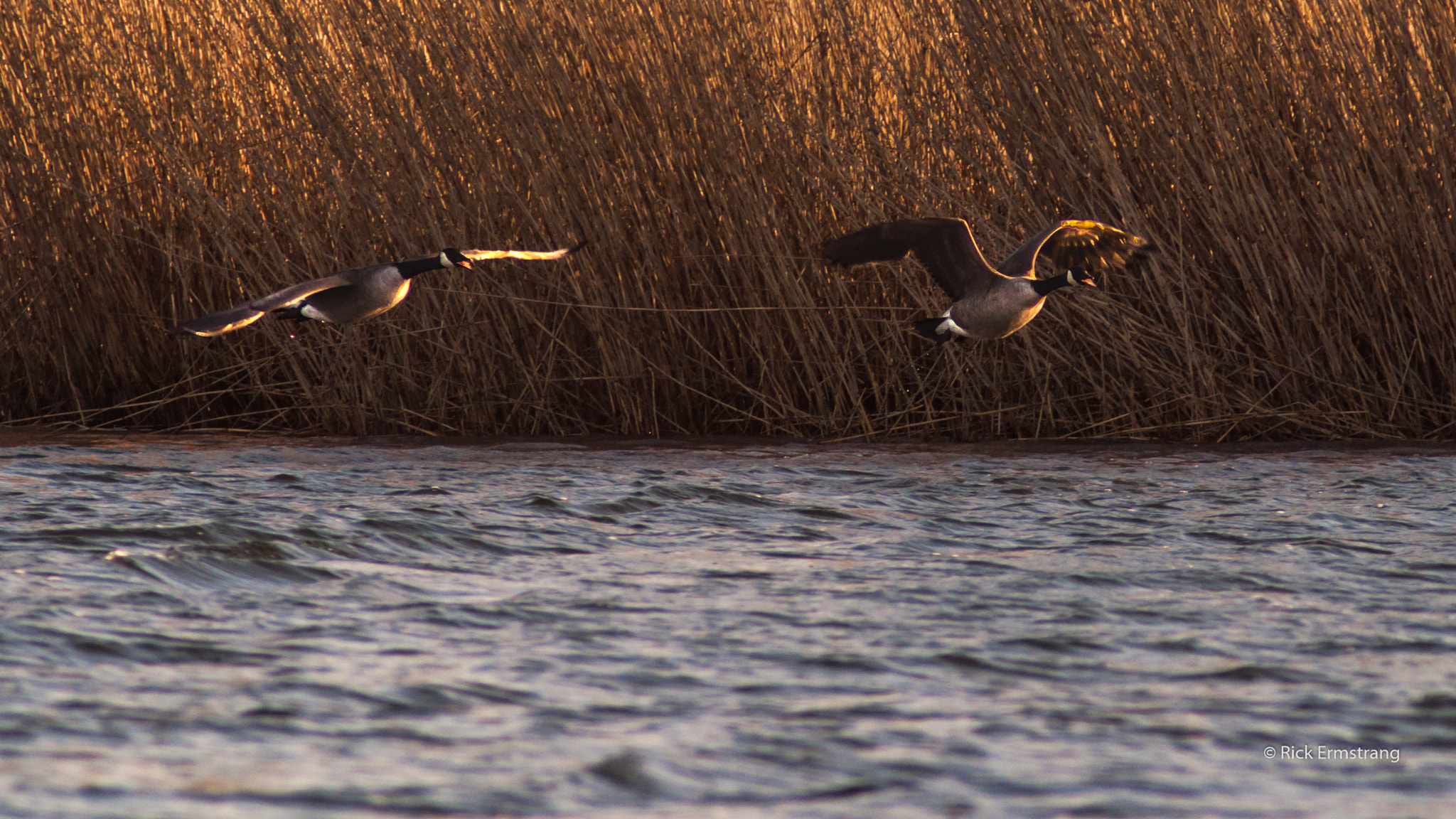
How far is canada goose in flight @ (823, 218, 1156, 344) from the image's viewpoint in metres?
5.59

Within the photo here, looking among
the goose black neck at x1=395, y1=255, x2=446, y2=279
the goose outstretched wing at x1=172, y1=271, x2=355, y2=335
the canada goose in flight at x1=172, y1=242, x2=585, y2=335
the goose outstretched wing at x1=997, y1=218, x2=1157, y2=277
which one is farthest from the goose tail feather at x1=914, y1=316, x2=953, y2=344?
the goose outstretched wing at x1=172, y1=271, x2=355, y2=335

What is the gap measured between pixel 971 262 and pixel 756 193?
3.42 feet

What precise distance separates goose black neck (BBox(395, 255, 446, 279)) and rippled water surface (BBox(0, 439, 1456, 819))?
655 millimetres

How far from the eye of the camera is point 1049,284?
566 centimetres

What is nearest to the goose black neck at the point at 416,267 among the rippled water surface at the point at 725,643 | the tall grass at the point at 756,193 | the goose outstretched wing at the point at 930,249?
the rippled water surface at the point at 725,643

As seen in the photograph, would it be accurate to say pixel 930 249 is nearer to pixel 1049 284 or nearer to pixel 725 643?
pixel 1049 284

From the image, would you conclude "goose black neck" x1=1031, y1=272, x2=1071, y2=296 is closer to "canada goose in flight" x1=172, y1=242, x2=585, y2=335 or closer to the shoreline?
the shoreline

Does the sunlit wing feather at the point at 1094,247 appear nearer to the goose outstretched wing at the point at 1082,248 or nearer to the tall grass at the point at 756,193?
the goose outstretched wing at the point at 1082,248

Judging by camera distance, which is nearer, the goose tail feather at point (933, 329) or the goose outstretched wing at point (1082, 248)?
the goose outstretched wing at point (1082, 248)

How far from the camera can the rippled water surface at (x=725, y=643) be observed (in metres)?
2.76

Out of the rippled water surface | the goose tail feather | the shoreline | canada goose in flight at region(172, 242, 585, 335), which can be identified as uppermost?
canada goose in flight at region(172, 242, 585, 335)

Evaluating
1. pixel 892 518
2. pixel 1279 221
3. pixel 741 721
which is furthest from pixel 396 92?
pixel 741 721

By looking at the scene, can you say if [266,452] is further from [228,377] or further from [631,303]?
[631,303]

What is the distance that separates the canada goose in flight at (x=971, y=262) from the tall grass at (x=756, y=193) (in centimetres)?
59
